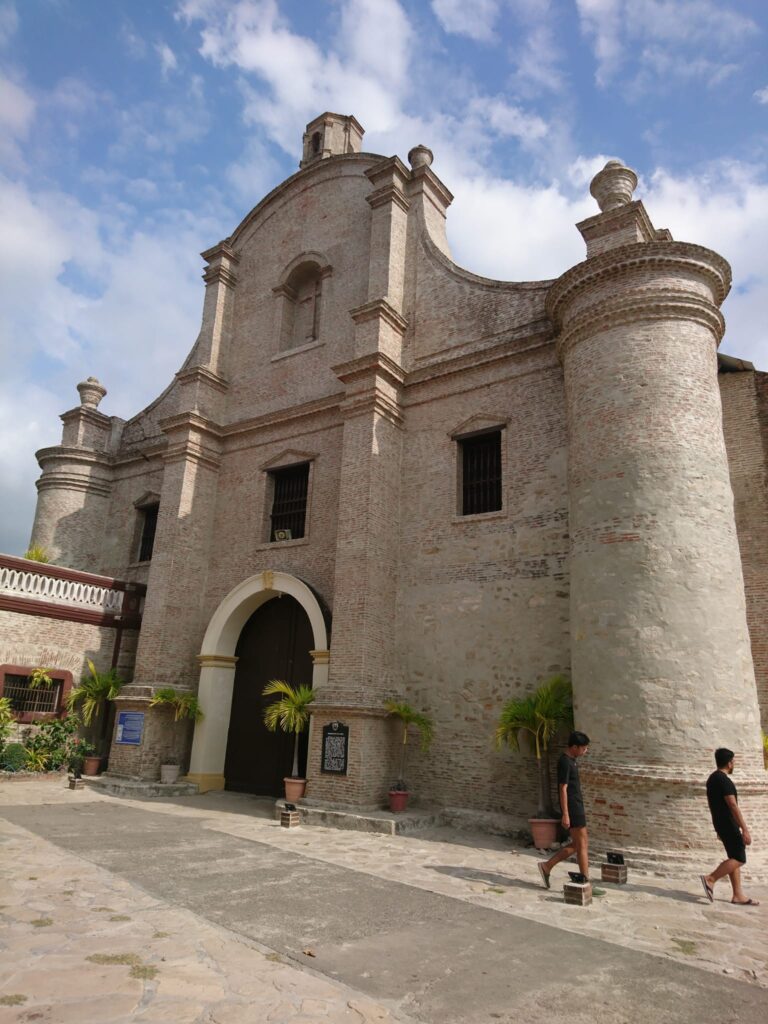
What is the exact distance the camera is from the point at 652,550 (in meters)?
9.31

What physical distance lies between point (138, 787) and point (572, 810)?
9.36 m

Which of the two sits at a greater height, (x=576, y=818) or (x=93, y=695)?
(x=93, y=695)

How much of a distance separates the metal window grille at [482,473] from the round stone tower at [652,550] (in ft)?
6.19

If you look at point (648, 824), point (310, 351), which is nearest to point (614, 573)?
point (648, 824)

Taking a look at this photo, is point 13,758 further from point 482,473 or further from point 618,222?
point 618,222

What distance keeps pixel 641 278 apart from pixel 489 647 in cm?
619

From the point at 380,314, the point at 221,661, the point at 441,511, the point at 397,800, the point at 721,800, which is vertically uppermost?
the point at 380,314

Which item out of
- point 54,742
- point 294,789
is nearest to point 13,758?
point 54,742

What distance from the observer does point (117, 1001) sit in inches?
150

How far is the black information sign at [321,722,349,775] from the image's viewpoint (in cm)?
1138

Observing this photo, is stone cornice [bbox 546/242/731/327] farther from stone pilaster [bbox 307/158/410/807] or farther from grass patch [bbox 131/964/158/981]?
grass patch [bbox 131/964/158/981]

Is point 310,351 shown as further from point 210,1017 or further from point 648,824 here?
point 210,1017

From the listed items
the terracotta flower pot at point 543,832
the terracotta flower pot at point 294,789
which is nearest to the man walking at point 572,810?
the terracotta flower pot at point 543,832

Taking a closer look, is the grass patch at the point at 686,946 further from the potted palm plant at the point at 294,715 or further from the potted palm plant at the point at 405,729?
the potted palm plant at the point at 294,715
